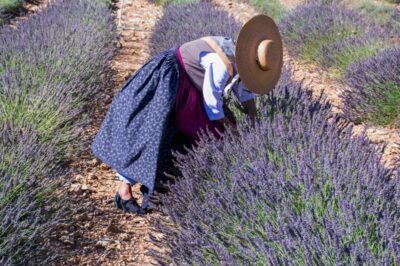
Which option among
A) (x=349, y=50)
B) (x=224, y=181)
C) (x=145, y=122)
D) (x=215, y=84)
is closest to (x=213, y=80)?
(x=215, y=84)

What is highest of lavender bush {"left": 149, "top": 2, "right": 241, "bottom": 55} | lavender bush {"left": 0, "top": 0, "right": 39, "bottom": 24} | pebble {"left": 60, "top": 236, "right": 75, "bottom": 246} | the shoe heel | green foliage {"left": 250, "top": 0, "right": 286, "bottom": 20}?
lavender bush {"left": 149, "top": 2, "right": 241, "bottom": 55}

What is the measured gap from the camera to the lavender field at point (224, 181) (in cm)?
194

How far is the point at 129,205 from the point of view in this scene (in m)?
3.16

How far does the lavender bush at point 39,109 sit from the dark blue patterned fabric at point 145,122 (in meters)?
0.36

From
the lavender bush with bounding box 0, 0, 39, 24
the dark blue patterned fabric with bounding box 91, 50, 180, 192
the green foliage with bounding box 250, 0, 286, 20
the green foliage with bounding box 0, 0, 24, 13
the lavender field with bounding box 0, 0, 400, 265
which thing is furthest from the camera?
the green foliage with bounding box 250, 0, 286, 20

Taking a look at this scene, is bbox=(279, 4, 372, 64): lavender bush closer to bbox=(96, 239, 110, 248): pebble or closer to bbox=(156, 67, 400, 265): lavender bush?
bbox=(156, 67, 400, 265): lavender bush

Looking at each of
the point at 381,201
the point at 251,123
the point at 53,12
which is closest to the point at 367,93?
the point at 251,123

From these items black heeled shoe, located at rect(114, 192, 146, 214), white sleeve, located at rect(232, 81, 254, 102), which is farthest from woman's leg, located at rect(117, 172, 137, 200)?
white sleeve, located at rect(232, 81, 254, 102)

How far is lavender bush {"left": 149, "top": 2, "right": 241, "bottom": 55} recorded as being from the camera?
18.2ft

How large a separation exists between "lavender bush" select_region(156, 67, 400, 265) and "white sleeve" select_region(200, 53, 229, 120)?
0.61ft

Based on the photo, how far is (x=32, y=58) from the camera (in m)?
4.10

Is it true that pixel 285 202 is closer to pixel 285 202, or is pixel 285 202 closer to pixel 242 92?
pixel 285 202

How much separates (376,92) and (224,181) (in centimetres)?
251

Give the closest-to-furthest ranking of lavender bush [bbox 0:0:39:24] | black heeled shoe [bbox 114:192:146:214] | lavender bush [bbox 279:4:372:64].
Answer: black heeled shoe [bbox 114:192:146:214], lavender bush [bbox 279:4:372:64], lavender bush [bbox 0:0:39:24]
